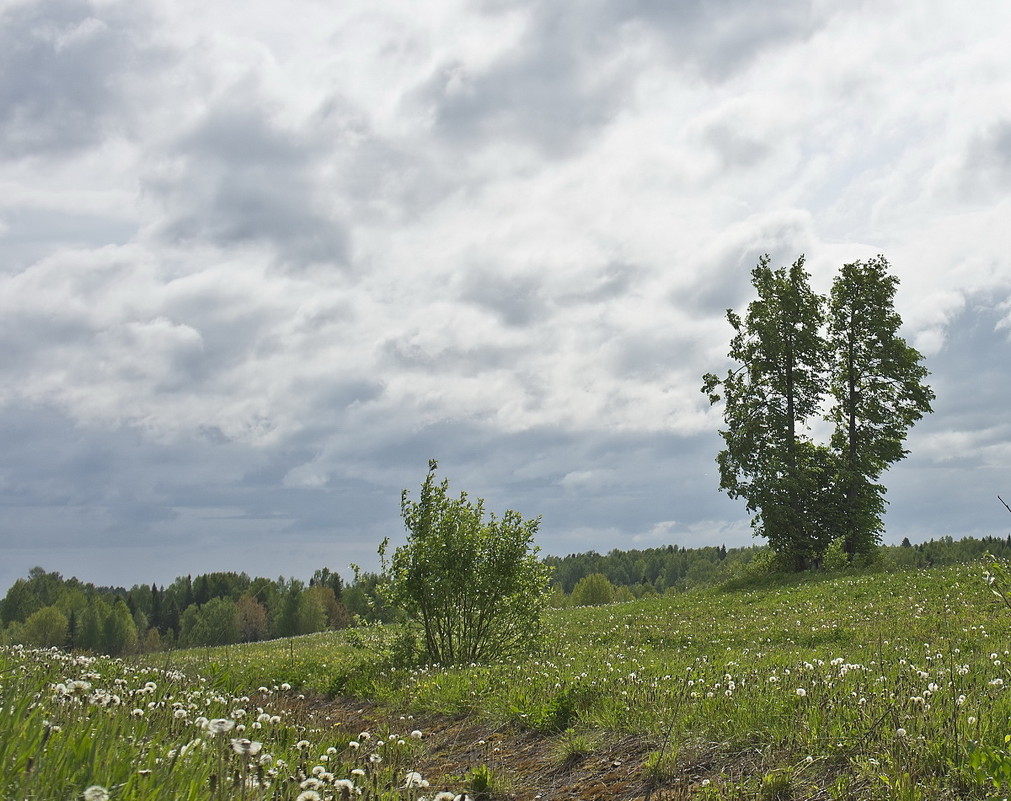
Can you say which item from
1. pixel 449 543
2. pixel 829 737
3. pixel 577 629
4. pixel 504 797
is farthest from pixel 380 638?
pixel 829 737

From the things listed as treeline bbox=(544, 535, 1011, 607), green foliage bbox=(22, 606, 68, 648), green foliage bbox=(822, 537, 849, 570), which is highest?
green foliage bbox=(822, 537, 849, 570)

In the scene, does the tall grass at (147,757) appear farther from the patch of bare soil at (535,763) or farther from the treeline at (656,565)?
the treeline at (656,565)

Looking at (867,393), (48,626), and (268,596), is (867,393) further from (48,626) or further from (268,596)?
(268,596)

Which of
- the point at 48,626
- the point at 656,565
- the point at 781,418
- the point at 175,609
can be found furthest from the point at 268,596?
the point at 781,418

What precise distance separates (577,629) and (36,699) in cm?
1924

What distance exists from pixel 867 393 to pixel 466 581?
95.2ft

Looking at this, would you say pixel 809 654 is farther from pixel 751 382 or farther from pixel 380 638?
pixel 751 382

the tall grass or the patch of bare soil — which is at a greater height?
the tall grass

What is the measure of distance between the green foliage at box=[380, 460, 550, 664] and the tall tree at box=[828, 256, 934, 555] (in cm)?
2507

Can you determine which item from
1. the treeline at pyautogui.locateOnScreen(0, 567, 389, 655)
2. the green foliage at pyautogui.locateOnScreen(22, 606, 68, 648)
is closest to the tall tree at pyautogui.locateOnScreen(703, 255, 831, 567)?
the treeline at pyautogui.locateOnScreen(0, 567, 389, 655)

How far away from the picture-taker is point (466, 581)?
50.7 ft

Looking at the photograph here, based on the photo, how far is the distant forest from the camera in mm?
72650

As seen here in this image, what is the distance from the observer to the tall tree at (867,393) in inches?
1389

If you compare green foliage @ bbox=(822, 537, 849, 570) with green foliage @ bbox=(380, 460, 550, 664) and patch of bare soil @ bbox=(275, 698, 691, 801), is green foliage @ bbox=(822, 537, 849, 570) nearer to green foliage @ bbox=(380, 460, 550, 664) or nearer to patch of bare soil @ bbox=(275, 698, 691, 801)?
green foliage @ bbox=(380, 460, 550, 664)
